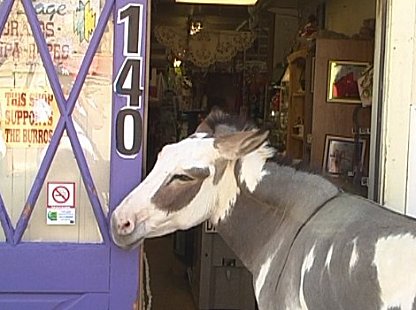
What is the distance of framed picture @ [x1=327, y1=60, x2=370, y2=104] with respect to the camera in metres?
4.12

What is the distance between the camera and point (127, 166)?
8.71ft

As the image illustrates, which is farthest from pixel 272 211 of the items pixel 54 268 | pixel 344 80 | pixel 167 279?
pixel 167 279

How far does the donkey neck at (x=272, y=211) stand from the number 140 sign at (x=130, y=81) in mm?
450

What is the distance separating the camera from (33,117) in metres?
2.67

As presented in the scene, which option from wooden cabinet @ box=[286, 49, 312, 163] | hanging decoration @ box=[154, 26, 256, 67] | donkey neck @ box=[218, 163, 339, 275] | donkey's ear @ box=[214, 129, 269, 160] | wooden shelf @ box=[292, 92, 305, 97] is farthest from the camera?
hanging decoration @ box=[154, 26, 256, 67]

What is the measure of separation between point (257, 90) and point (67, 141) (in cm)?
412

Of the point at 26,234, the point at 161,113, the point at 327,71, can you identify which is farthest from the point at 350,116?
the point at 161,113

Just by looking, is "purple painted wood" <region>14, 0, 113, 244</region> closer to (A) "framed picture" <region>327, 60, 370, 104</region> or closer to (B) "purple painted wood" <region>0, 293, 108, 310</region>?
(B) "purple painted wood" <region>0, 293, 108, 310</region>

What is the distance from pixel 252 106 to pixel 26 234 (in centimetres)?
416

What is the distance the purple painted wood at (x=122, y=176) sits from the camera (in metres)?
2.64

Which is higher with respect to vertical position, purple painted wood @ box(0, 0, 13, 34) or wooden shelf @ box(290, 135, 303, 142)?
purple painted wood @ box(0, 0, 13, 34)

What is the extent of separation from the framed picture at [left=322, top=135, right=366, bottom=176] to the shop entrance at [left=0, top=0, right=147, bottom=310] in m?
1.70

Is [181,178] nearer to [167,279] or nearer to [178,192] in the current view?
[178,192]

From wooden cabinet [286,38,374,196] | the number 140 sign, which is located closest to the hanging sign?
the number 140 sign
